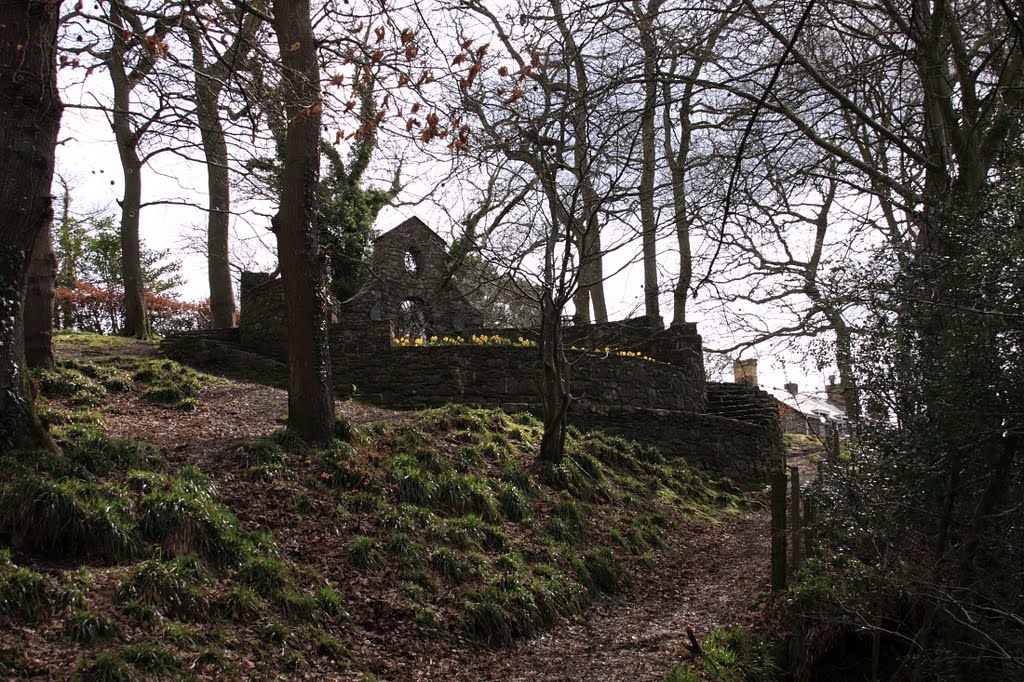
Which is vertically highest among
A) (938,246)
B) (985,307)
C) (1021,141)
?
(1021,141)

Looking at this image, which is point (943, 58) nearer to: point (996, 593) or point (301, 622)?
point (996, 593)

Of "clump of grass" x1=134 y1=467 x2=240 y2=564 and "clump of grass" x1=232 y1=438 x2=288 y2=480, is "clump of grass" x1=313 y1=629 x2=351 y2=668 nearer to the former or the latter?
"clump of grass" x1=134 y1=467 x2=240 y2=564

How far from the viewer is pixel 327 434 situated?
911cm

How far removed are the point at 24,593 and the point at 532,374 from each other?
998cm

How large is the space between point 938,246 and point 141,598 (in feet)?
19.0

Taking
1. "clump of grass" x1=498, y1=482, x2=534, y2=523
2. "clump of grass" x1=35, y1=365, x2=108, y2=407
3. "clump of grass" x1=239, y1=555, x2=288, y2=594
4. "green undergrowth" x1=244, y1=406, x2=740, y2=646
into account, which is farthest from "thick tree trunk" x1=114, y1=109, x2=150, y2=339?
"clump of grass" x1=239, y1=555, x2=288, y2=594

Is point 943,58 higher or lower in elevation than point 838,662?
higher

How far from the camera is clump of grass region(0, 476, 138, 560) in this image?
5.60m

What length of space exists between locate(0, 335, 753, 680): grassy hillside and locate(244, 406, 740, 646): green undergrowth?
1.0 inches

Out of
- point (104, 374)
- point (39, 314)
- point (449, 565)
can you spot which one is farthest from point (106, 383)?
point (449, 565)

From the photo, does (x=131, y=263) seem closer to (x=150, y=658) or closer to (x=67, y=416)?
(x=67, y=416)

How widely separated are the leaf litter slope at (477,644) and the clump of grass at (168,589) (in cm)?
116

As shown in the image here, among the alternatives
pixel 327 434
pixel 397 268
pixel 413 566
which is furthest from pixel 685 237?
pixel 413 566

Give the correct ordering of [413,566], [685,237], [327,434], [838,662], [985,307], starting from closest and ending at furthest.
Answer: [985,307]
[838,662]
[413,566]
[327,434]
[685,237]
